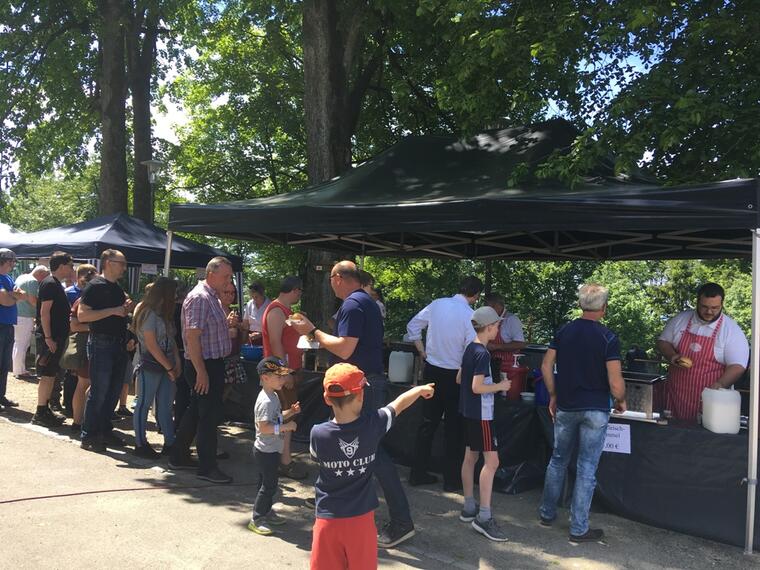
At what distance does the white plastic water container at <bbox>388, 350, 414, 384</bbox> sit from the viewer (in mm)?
6055

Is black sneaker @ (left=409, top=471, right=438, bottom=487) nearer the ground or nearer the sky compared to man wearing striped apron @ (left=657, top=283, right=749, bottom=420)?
nearer the ground

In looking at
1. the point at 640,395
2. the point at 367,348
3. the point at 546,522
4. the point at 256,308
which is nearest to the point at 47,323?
the point at 256,308

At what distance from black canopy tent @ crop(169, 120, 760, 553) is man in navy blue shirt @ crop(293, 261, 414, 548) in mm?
1076

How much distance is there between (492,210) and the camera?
4.88 meters

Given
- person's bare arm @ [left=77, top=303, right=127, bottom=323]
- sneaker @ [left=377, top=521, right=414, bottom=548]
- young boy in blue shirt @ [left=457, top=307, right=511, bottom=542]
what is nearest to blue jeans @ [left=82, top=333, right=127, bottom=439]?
person's bare arm @ [left=77, top=303, right=127, bottom=323]

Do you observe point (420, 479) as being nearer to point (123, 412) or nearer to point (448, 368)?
point (448, 368)

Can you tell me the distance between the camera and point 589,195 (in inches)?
185

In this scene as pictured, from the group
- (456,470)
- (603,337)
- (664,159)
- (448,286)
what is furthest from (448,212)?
(448,286)

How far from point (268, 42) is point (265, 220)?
35.0 feet

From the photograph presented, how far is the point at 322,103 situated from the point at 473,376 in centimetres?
667

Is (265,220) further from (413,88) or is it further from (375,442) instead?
(413,88)

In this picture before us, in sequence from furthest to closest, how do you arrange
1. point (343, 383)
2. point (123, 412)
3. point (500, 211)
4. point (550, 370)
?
point (123, 412) → point (500, 211) → point (550, 370) → point (343, 383)

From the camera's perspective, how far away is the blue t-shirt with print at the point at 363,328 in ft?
13.8

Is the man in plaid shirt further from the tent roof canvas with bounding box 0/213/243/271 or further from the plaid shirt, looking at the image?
the tent roof canvas with bounding box 0/213/243/271
